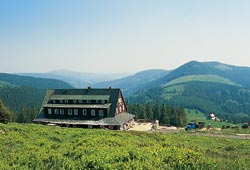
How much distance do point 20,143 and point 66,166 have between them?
36.1 feet

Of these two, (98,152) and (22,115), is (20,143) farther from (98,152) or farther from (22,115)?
(22,115)

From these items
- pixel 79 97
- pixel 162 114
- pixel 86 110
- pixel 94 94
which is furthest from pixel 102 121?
pixel 162 114

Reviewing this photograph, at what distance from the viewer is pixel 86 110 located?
2576 inches

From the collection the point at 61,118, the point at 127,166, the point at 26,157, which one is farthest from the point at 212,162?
the point at 61,118

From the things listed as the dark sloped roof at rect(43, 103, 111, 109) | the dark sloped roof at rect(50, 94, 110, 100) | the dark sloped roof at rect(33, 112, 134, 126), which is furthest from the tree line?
the dark sloped roof at rect(43, 103, 111, 109)

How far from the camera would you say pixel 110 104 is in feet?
213

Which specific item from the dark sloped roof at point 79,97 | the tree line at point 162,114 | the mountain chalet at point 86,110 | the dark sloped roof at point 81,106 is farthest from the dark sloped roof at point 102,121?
the tree line at point 162,114

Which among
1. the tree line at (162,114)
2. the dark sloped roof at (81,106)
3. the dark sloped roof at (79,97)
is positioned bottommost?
the tree line at (162,114)

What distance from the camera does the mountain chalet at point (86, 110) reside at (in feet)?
206

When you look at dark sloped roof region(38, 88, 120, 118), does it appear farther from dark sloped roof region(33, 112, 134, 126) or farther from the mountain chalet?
dark sloped roof region(33, 112, 134, 126)

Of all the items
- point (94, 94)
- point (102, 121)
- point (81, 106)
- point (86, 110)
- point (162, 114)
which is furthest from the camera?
point (162, 114)

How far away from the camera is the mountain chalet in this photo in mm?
62781

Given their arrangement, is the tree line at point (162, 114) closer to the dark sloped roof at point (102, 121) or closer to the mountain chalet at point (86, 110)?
the mountain chalet at point (86, 110)

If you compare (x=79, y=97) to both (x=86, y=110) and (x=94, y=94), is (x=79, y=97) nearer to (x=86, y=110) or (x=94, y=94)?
(x=94, y=94)
